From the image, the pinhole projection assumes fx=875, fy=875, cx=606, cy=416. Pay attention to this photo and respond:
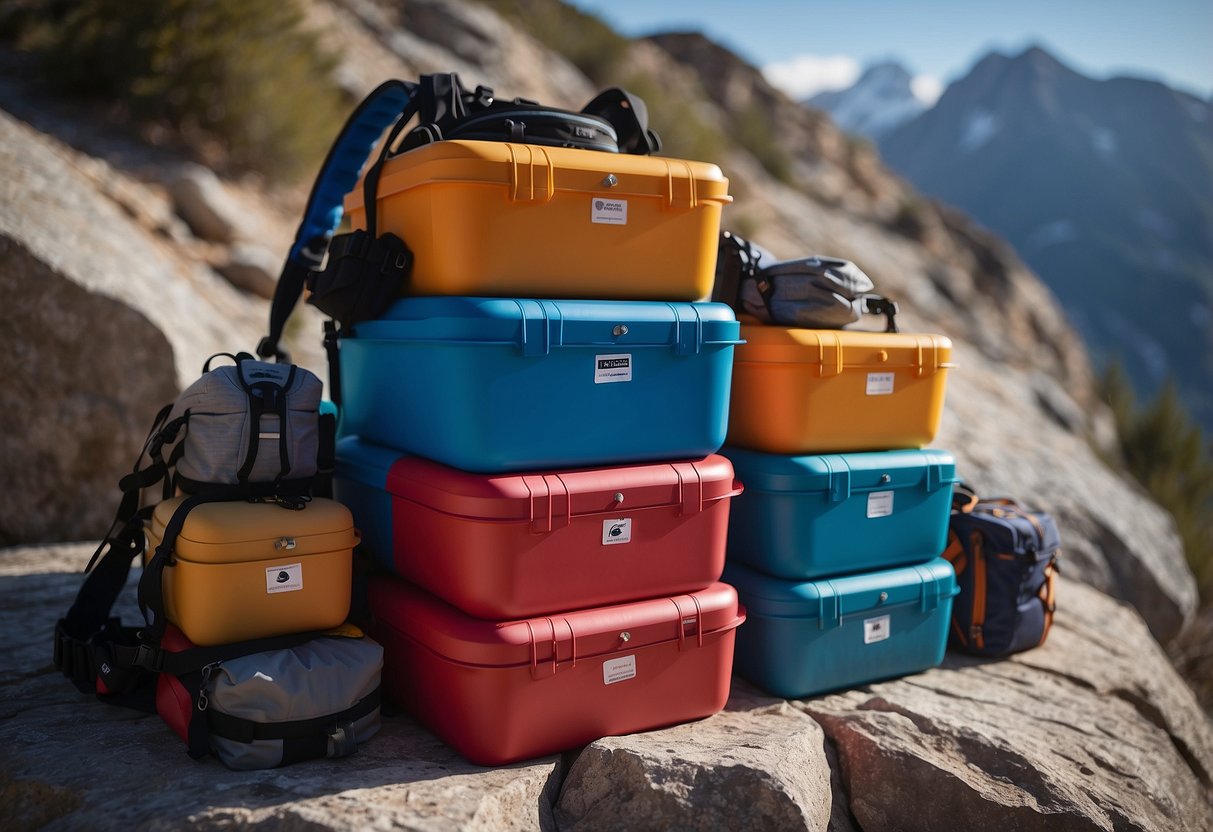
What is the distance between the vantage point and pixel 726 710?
2871mm

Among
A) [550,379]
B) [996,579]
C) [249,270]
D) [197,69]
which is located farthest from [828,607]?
[197,69]

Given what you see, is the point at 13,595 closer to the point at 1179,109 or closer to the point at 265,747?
the point at 265,747

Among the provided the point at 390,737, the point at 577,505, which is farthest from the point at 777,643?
the point at 390,737

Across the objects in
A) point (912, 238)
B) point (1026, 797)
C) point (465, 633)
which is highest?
point (912, 238)

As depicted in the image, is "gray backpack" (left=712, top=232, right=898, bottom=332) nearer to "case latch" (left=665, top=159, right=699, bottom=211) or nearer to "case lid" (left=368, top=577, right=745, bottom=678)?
"case latch" (left=665, top=159, right=699, bottom=211)

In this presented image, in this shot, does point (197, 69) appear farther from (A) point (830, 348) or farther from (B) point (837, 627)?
(B) point (837, 627)

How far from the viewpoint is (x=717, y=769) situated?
237 cm

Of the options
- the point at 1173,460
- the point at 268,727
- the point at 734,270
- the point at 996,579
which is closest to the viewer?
the point at 268,727

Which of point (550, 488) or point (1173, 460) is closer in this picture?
point (550, 488)

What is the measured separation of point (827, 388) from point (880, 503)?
48 cm

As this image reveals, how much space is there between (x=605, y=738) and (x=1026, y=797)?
1295 millimetres

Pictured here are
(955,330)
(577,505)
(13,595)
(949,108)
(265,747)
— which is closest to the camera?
(265,747)

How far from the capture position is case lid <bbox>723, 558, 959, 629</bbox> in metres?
2.96

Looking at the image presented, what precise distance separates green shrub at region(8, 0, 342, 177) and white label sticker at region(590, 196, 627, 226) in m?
5.10
